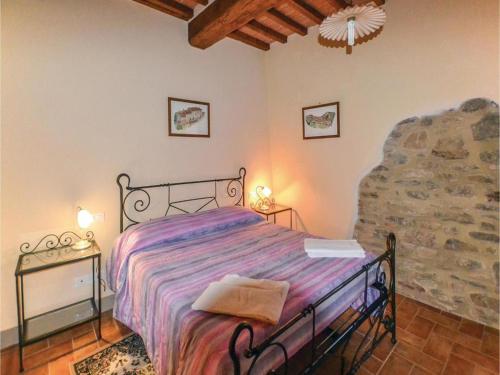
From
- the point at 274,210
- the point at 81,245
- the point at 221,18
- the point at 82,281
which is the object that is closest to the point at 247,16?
the point at 221,18

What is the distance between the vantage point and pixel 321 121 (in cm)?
328

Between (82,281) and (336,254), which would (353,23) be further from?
(82,281)

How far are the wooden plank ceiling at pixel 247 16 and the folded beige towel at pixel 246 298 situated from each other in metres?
2.14

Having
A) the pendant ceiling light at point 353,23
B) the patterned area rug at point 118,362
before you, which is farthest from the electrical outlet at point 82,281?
the pendant ceiling light at point 353,23

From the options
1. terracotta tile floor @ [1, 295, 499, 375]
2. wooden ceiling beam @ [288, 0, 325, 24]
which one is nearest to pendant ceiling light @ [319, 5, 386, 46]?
wooden ceiling beam @ [288, 0, 325, 24]

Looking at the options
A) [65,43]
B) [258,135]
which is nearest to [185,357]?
[65,43]

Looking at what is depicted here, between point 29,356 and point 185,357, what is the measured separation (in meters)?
1.65

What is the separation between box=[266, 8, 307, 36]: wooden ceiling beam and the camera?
2.89 meters

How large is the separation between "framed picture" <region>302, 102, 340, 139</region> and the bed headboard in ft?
3.47

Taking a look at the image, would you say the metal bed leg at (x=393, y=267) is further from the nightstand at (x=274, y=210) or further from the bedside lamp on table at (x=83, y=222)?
the bedside lamp on table at (x=83, y=222)

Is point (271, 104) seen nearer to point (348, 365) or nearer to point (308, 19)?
point (308, 19)

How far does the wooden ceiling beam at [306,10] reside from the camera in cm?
266

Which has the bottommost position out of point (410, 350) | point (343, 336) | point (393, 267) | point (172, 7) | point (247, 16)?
point (410, 350)

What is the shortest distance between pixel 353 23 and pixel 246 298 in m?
1.73
